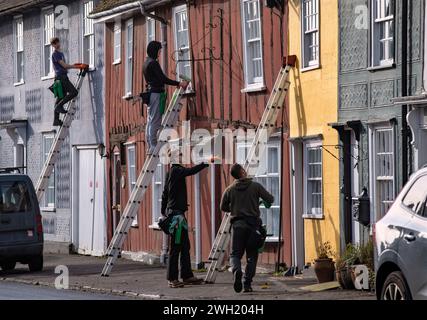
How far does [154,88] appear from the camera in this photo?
30188mm

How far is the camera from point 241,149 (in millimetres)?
28719

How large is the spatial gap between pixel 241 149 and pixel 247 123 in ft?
1.86

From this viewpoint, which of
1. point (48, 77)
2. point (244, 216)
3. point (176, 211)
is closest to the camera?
point (244, 216)

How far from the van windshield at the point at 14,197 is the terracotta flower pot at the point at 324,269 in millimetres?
8414

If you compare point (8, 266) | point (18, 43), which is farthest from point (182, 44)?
point (18, 43)

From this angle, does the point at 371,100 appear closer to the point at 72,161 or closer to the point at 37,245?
the point at 37,245

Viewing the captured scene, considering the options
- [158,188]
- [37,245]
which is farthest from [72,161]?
[37,245]

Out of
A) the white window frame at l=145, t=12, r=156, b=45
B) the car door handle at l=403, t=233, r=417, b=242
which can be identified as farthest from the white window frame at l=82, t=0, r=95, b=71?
the car door handle at l=403, t=233, r=417, b=242

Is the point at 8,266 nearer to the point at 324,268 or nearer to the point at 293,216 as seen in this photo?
the point at 293,216

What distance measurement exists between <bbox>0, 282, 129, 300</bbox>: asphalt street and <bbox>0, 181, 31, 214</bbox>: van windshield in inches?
152

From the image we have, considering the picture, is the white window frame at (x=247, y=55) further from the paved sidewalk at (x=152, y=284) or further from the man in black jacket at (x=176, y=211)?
the man in black jacket at (x=176, y=211)

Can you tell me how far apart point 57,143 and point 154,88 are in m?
6.41

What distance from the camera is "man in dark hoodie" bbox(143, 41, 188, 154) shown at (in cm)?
2960

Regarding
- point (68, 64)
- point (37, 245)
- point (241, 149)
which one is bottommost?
point (37, 245)
